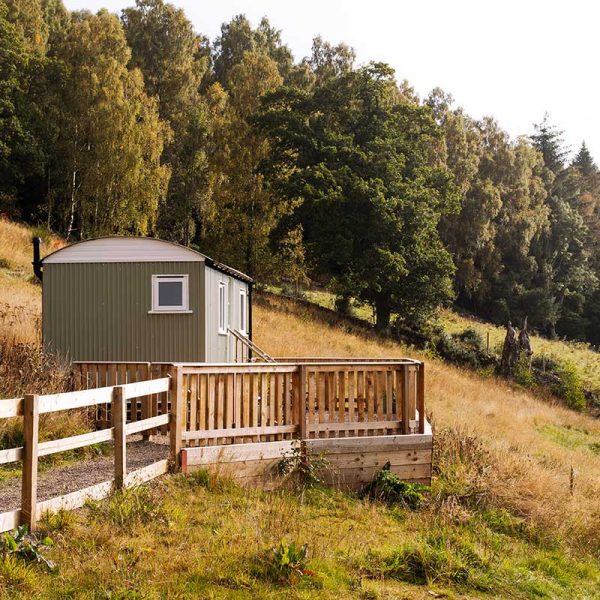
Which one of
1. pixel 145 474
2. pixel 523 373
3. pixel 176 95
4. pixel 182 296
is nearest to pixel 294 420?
pixel 145 474

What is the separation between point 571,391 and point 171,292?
60.4 feet

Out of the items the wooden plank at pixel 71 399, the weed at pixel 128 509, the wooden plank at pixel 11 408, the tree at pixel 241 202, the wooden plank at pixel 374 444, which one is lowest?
the wooden plank at pixel 374 444

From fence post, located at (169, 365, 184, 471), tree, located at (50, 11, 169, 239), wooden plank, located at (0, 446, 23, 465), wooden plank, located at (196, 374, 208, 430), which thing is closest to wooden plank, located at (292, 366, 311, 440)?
wooden plank, located at (196, 374, 208, 430)

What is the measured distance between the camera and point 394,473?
9914 mm

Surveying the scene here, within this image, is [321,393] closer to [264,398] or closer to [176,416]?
[264,398]

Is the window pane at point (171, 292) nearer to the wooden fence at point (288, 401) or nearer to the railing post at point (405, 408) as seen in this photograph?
the wooden fence at point (288, 401)

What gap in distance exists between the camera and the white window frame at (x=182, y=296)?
15.1 m

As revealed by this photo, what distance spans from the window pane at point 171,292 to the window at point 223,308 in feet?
4.43

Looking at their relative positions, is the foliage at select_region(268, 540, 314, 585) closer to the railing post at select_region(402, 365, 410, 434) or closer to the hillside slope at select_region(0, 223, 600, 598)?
the hillside slope at select_region(0, 223, 600, 598)

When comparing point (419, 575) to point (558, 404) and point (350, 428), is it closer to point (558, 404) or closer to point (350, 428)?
point (350, 428)

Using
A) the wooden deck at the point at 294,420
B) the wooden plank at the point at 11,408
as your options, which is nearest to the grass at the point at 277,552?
the wooden deck at the point at 294,420

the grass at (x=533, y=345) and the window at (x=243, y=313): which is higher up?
the window at (x=243, y=313)

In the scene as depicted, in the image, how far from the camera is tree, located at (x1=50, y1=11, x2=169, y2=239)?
34.5m

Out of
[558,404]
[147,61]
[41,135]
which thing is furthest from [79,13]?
[558,404]
